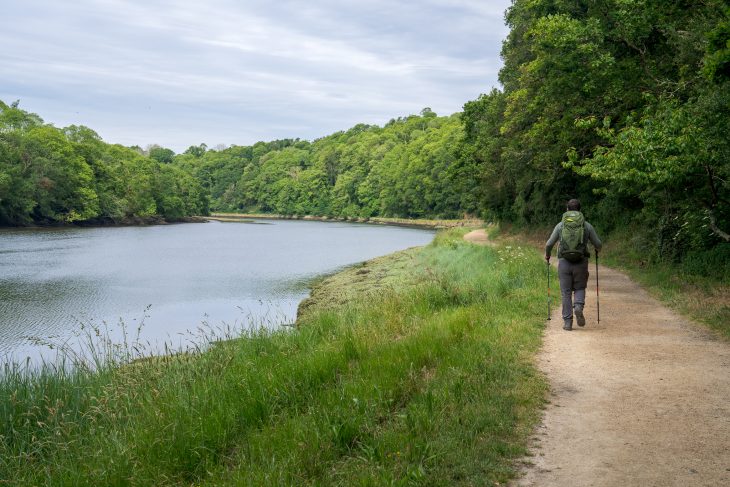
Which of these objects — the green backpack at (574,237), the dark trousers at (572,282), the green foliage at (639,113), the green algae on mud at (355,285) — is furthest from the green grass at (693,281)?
the green algae on mud at (355,285)

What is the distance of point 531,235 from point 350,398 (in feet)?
93.9

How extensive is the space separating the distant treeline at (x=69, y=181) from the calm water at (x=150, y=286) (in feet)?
78.5

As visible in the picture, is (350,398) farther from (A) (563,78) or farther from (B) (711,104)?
(A) (563,78)

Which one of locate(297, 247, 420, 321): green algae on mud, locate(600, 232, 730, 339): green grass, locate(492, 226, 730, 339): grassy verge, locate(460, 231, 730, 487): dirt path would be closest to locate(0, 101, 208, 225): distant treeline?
locate(297, 247, 420, 321): green algae on mud

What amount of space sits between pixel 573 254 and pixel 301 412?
16.7 ft

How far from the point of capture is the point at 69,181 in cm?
7769

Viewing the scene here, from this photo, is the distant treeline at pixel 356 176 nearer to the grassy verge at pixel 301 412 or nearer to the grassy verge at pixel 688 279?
the grassy verge at pixel 688 279

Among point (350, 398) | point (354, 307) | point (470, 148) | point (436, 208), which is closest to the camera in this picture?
point (350, 398)

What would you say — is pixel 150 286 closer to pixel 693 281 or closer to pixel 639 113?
pixel 639 113

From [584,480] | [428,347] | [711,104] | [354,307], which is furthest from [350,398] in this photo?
[711,104]

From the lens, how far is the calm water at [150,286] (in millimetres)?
17703

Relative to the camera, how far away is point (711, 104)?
10.5 meters

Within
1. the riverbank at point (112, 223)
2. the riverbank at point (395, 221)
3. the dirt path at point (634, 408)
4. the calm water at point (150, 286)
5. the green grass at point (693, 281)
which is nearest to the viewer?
the dirt path at point (634, 408)

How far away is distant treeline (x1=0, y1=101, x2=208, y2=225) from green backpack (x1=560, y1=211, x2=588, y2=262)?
6886 cm
